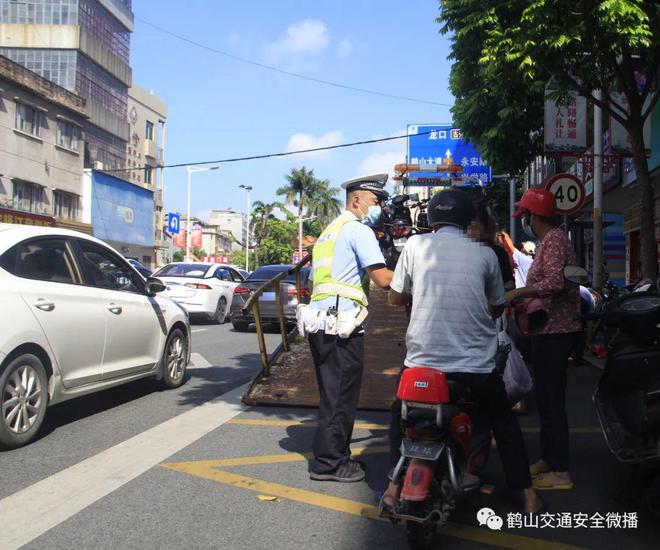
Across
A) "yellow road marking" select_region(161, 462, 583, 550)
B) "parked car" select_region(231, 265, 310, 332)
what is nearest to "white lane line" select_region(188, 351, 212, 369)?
"parked car" select_region(231, 265, 310, 332)

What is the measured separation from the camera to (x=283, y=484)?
13.8 ft

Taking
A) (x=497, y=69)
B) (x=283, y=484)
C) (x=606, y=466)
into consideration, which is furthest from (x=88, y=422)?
(x=497, y=69)

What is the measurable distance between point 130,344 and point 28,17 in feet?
138

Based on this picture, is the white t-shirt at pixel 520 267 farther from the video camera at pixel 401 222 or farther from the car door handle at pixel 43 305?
the car door handle at pixel 43 305

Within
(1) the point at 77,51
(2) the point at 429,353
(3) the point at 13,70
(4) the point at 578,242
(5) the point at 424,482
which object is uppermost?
(1) the point at 77,51

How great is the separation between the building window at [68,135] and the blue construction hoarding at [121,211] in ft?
7.72

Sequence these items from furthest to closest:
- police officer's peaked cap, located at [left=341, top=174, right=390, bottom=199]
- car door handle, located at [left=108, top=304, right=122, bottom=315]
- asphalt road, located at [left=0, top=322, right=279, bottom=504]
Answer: car door handle, located at [left=108, top=304, right=122, bottom=315] < asphalt road, located at [left=0, top=322, right=279, bottom=504] < police officer's peaked cap, located at [left=341, top=174, right=390, bottom=199]

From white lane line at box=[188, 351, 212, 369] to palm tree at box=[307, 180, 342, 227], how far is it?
191 feet

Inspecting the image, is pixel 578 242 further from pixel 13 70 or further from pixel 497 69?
pixel 13 70

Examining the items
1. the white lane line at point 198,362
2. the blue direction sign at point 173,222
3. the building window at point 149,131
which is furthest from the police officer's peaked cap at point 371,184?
the building window at point 149,131

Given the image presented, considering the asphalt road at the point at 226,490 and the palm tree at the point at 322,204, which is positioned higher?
the palm tree at the point at 322,204

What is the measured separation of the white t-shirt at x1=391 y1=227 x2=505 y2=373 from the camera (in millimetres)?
3289

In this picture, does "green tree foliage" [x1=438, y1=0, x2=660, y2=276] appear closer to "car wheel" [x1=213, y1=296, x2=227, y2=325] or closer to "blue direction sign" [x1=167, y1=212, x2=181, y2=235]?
"car wheel" [x1=213, y1=296, x2=227, y2=325]

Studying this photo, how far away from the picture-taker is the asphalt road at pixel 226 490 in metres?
3.38
